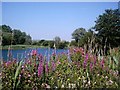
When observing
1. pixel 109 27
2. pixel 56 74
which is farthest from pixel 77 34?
pixel 56 74

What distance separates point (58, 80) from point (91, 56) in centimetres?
140

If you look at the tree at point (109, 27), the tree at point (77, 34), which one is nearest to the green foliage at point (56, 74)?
the tree at point (77, 34)

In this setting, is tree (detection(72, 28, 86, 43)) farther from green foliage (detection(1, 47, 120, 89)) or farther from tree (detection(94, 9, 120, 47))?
green foliage (detection(1, 47, 120, 89))

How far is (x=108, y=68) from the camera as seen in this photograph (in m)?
4.73

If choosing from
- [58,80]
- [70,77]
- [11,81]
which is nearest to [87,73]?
[70,77]

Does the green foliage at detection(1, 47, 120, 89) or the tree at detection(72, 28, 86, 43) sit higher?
the tree at detection(72, 28, 86, 43)

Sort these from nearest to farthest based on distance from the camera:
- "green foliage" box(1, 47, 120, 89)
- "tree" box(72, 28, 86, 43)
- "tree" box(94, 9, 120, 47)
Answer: "green foliage" box(1, 47, 120, 89), "tree" box(72, 28, 86, 43), "tree" box(94, 9, 120, 47)

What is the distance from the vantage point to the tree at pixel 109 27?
69.1ft

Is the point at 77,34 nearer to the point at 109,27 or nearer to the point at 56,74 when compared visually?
the point at 109,27

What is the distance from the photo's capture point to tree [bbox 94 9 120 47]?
829 inches

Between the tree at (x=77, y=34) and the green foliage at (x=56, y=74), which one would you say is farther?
the tree at (x=77, y=34)

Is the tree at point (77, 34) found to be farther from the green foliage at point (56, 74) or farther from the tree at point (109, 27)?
the green foliage at point (56, 74)

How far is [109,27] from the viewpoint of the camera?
21359 millimetres

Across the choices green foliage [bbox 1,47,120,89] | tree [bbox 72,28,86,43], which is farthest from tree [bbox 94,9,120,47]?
green foliage [bbox 1,47,120,89]
